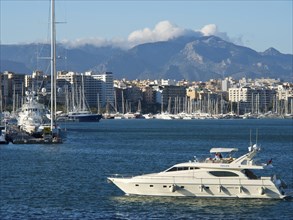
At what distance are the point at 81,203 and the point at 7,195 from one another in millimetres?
3516

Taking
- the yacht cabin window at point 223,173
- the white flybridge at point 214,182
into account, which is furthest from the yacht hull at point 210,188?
the yacht cabin window at point 223,173

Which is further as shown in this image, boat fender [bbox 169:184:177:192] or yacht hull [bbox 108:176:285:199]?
boat fender [bbox 169:184:177:192]

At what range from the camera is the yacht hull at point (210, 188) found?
3095 cm

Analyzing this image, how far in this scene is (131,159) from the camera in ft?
179

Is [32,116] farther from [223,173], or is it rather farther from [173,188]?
[223,173]

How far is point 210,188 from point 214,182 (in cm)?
27

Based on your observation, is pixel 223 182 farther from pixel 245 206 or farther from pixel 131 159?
pixel 131 159

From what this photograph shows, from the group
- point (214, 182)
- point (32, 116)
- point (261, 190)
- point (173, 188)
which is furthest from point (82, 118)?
point (261, 190)

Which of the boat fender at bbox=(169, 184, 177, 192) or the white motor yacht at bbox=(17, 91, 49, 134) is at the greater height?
the white motor yacht at bbox=(17, 91, 49, 134)

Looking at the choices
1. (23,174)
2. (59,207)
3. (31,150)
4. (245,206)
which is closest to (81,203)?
(59,207)

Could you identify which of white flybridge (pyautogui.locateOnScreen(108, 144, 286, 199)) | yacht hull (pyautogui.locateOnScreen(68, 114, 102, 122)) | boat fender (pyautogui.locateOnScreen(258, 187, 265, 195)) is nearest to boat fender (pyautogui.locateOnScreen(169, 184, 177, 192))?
white flybridge (pyautogui.locateOnScreen(108, 144, 286, 199))

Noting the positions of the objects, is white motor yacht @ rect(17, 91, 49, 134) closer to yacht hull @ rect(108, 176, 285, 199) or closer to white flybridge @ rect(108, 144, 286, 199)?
yacht hull @ rect(108, 176, 285, 199)

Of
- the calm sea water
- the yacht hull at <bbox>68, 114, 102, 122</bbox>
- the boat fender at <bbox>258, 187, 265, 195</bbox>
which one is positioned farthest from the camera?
the yacht hull at <bbox>68, 114, 102, 122</bbox>

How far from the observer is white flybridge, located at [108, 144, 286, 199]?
102 feet
